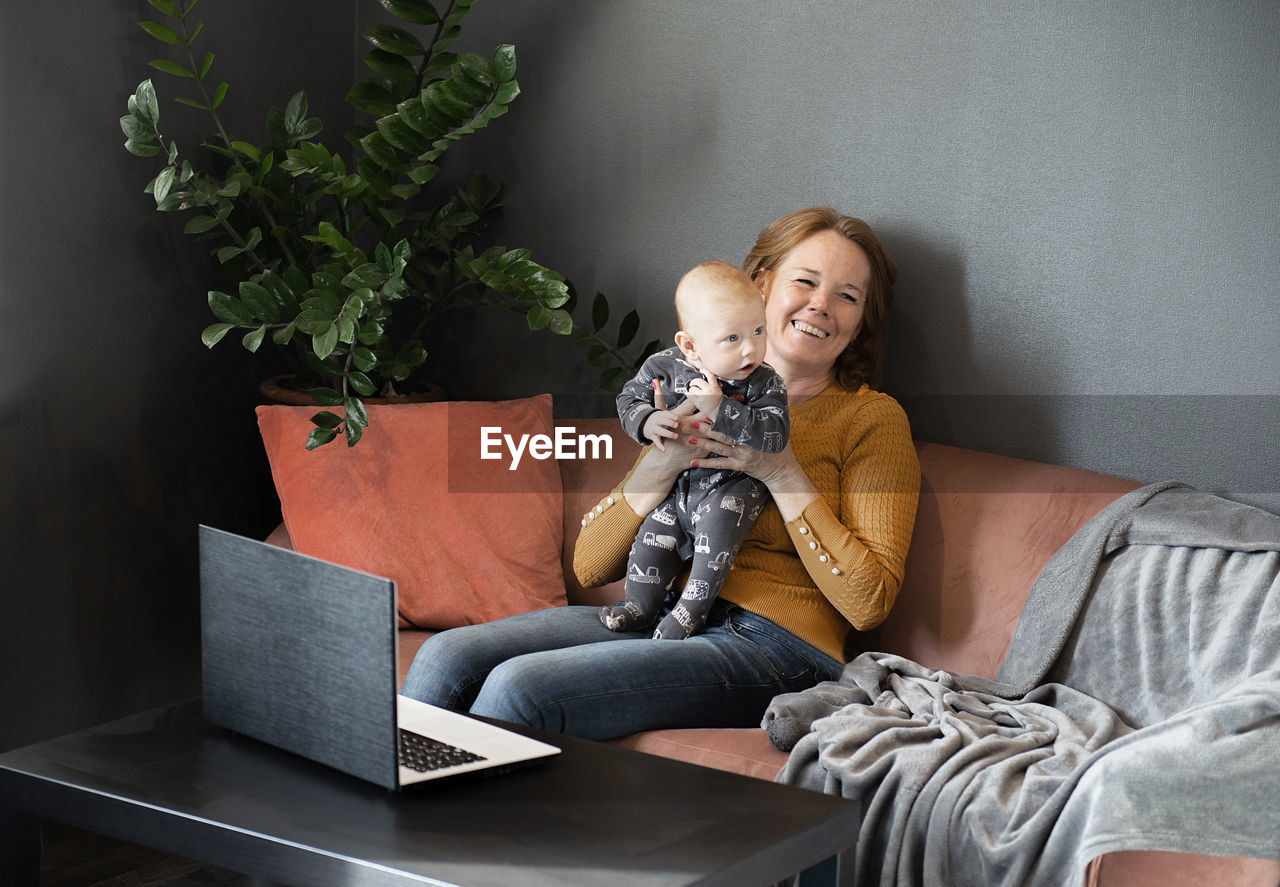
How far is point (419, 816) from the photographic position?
1.16 metres

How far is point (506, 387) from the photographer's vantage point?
2.90 metres

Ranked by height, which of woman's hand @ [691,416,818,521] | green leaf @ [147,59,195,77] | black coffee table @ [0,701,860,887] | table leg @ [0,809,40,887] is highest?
green leaf @ [147,59,195,77]

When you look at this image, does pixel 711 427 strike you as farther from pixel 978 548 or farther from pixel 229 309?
pixel 229 309

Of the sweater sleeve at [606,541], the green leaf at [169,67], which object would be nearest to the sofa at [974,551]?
the sweater sleeve at [606,541]

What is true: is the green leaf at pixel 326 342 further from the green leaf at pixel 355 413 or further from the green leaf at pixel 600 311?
the green leaf at pixel 600 311

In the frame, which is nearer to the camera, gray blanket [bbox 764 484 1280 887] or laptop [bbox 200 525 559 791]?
laptop [bbox 200 525 559 791]

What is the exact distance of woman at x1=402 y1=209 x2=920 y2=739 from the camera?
69.7 inches

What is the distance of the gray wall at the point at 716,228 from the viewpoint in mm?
2033

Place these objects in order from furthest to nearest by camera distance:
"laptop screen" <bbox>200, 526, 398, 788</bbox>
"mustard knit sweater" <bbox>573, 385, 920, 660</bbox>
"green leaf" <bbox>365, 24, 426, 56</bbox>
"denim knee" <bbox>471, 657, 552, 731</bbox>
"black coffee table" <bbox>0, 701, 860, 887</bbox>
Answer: "green leaf" <bbox>365, 24, 426, 56</bbox> → "mustard knit sweater" <bbox>573, 385, 920, 660</bbox> → "denim knee" <bbox>471, 657, 552, 731</bbox> → "laptop screen" <bbox>200, 526, 398, 788</bbox> → "black coffee table" <bbox>0, 701, 860, 887</bbox>

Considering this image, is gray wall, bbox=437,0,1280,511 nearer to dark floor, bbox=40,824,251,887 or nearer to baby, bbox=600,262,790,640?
baby, bbox=600,262,790,640

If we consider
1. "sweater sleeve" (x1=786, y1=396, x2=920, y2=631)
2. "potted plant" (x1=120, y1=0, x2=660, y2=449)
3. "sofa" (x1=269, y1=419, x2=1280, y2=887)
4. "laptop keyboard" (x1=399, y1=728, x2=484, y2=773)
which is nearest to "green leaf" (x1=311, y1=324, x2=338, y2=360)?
"potted plant" (x1=120, y1=0, x2=660, y2=449)

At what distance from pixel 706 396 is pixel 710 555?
252 mm

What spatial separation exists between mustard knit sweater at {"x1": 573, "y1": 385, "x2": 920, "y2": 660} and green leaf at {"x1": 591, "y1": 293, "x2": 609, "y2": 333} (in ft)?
2.02

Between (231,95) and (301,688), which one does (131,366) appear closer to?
(231,95)
